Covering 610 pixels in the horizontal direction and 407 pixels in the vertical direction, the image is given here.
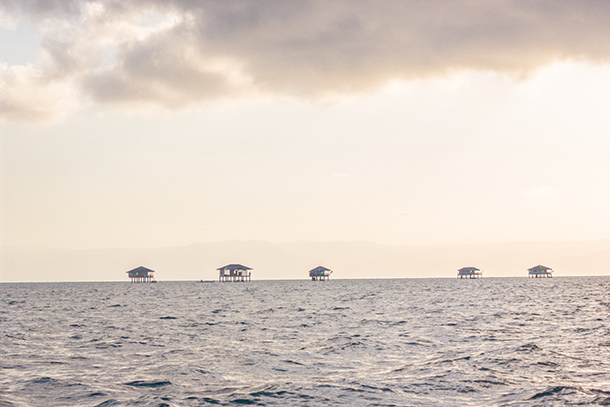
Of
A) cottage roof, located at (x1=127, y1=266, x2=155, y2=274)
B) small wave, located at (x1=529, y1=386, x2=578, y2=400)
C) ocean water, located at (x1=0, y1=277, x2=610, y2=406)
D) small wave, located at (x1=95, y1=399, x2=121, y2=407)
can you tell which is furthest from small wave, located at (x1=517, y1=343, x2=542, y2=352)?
cottage roof, located at (x1=127, y1=266, x2=155, y2=274)

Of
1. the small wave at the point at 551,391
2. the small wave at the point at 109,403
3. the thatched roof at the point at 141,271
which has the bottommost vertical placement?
the small wave at the point at 109,403

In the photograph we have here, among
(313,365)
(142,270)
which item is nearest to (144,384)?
(313,365)

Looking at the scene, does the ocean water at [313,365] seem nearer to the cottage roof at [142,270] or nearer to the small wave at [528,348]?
the small wave at [528,348]

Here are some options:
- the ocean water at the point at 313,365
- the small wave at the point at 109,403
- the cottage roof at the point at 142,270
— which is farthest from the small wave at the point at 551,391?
the cottage roof at the point at 142,270

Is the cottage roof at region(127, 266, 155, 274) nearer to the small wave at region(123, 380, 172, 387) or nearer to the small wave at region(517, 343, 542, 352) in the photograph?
the small wave at region(517, 343, 542, 352)

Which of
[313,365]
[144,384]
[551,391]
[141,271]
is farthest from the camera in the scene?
[141,271]

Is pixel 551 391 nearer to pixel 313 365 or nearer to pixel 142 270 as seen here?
pixel 313 365

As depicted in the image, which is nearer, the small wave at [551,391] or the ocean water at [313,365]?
the small wave at [551,391]

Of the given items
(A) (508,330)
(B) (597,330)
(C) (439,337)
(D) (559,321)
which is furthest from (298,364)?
(D) (559,321)

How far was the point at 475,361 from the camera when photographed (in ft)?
68.3

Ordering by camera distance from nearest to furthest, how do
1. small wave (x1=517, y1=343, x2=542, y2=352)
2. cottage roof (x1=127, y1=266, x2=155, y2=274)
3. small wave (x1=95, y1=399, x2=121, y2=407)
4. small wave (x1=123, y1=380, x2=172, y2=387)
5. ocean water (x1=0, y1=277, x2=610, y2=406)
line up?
small wave (x1=95, y1=399, x2=121, y2=407), ocean water (x1=0, y1=277, x2=610, y2=406), small wave (x1=123, y1=380, x2=172, y2=387), small wave (x1=517, y1=343, x2=542, y2=352), cottage roof (x1=127, y1=266, x2=155, y2=274)

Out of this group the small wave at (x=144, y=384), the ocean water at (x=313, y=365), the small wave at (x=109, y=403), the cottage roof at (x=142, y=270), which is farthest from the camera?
the cottage roof at (x=142, y=270)

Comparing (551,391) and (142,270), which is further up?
(142,270)

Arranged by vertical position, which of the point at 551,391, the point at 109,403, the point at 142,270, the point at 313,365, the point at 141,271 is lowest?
the point at 109,403
